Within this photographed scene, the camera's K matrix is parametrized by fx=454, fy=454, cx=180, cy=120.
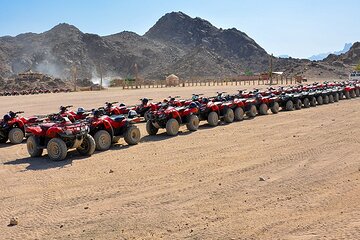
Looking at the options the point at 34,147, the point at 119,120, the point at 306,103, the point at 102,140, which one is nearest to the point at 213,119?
the point at 119,120

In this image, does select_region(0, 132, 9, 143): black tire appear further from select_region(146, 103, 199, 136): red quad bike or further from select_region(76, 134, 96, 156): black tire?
select_region(146, 103, 199, 136): red quad bike

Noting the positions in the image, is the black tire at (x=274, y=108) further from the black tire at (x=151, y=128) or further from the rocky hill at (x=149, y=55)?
the rocky hill at (x=149, y=55)

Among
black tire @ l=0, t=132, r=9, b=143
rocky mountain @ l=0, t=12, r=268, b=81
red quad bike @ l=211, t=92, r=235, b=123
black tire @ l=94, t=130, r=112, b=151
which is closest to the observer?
black tire @ l=94, t=130, r=112, b=151

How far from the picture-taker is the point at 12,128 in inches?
543

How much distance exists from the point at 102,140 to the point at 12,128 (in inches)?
146

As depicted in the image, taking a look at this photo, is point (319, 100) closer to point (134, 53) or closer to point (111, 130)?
point (111, 130)

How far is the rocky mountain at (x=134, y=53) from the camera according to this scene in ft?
379

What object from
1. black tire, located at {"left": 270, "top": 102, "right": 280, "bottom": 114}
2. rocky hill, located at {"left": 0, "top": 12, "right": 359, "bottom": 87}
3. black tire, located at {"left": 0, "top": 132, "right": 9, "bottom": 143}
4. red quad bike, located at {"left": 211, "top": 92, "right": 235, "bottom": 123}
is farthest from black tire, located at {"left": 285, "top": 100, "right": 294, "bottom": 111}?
rocky hill, located at {"left": 0, "top": 12, "right": 359, "bottom": 87}

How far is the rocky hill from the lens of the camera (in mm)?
111000

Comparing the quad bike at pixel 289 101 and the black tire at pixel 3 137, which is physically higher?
the quad bike at pixel 289 101

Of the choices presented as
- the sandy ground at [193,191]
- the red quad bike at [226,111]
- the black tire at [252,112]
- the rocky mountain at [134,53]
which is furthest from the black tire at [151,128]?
the rocky mountain at [134,53]

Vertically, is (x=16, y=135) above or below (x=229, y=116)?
below

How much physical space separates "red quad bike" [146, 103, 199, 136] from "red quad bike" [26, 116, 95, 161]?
311 centimetres

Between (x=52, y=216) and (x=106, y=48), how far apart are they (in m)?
132
